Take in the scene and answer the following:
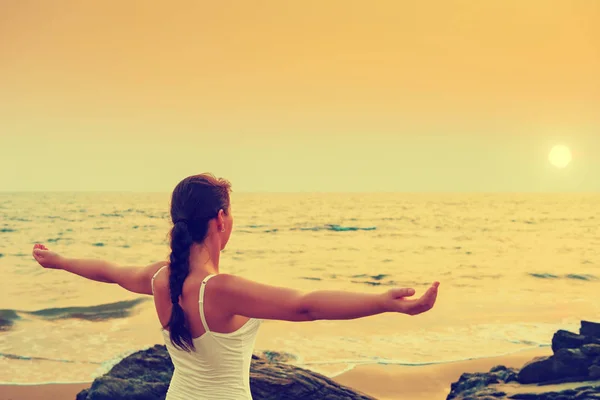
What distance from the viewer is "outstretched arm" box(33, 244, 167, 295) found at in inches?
108

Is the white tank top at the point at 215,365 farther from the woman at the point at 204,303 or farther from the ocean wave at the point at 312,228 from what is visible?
the ocean wave at the point at 312,228

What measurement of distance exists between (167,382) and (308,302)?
447 centimetres

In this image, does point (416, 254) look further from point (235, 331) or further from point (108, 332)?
point (235, 331)

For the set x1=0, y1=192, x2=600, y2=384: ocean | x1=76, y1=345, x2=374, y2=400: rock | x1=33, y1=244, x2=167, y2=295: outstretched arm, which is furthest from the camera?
x1=0, y1=192, x2=600, y2=384: ocean

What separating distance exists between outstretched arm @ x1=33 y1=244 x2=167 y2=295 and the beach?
21.0 ft

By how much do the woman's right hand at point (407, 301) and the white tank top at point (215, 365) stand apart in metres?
0.67

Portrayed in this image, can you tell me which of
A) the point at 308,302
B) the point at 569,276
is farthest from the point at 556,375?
the point at 569,276

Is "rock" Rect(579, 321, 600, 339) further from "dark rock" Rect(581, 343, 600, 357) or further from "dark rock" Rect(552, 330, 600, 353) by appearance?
"dark rock" Rect(581, 343, 600, 357)

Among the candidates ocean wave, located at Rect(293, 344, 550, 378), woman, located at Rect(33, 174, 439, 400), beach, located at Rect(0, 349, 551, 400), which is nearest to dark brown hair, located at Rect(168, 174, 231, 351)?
woman, located at Rect(33, 174, 439, 400)

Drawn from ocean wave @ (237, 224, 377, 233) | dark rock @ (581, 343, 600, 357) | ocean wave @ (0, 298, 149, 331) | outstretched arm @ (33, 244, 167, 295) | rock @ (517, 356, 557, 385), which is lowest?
ocean wave @ (0, 298, 149, 331)

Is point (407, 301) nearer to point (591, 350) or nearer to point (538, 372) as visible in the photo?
point (538, 372)

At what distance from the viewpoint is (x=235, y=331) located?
2.41 metres

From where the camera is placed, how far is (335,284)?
23.1m

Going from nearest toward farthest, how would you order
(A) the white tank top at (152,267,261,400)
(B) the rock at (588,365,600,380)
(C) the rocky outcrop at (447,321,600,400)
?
(A) the white tank top at (152,267,261,400)
(C) the rocky outcrop at (447,321,600,400)
(B) the rock at (588,365,600,380)
